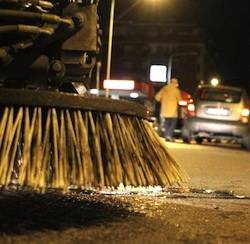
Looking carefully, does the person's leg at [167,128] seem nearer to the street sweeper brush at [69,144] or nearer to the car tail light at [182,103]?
the car tail light at [182,103]

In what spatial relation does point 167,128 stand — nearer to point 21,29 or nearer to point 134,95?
point 134,95

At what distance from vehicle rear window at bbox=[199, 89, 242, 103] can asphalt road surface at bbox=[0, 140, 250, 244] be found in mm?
11509

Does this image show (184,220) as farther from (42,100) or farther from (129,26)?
(129,26)

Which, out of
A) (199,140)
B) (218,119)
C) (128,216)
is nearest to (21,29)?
(128,216)

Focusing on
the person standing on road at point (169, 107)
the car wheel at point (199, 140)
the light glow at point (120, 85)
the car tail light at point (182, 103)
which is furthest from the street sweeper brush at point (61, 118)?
the light glow at point (120, 85)

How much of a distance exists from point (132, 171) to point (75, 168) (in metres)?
0.41

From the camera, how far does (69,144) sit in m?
4.18

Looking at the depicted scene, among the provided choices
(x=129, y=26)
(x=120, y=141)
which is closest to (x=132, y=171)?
(x=120, y=141)

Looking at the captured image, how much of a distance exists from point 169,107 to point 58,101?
14.1 meters

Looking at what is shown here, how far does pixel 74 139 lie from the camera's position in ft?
13.8

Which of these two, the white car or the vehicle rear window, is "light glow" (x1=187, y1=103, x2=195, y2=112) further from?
the vehicle rear window

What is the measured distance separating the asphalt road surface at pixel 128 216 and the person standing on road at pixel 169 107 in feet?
35.6

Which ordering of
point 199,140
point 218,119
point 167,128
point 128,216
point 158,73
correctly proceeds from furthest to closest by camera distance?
1. point 158,73
2. point 199,140
3. point 167,128
4. point 218,119
5. point 128,216

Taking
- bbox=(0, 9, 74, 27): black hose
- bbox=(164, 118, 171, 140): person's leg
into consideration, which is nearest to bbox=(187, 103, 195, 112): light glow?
bbox=(164, 118, 171, 140): person's leg
